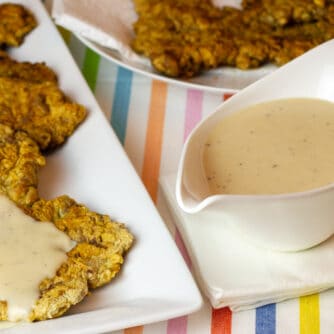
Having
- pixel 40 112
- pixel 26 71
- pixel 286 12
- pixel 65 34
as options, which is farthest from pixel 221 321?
pixel 65 34

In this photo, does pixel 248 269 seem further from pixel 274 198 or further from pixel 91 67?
pixel 91 67

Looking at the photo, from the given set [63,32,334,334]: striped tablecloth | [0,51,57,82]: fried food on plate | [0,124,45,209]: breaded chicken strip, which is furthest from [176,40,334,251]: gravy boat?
[0,51,57,82]: fried food on plate

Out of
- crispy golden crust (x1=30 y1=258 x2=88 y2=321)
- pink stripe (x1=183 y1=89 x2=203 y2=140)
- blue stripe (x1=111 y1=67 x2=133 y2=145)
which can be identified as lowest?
pink stripe (x1=183 y1=89 x2=203 y2=140)

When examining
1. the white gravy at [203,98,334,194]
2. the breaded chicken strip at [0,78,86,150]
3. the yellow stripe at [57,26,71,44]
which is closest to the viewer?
the white gravy at [203,98,334,194]

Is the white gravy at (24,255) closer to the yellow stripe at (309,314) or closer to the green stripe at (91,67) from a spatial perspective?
the yellow stripe at (309,314)

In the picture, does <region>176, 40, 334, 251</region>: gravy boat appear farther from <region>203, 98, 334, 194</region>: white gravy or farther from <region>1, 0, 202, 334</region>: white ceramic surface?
<region>1, 0, 202, 334</region>: white ceramic surface

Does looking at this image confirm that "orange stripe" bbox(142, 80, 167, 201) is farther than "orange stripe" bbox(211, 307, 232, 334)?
Yes

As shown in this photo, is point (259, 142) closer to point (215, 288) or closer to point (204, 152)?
point (204, 152)
